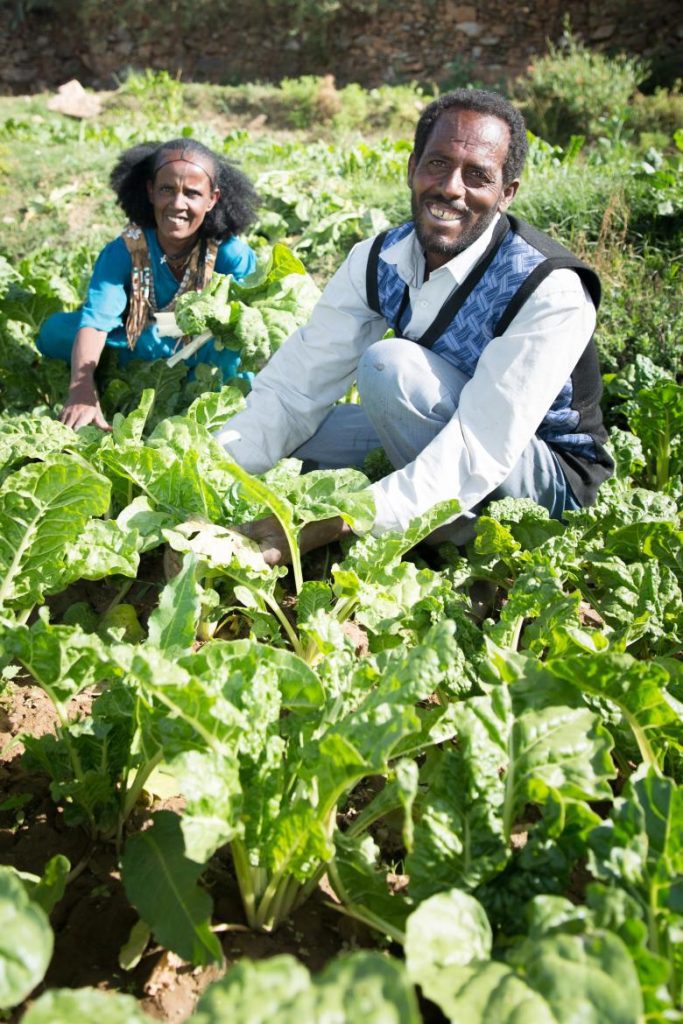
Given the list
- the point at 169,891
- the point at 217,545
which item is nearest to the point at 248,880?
the point at 169,891

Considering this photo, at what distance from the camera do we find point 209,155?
13.1 ft

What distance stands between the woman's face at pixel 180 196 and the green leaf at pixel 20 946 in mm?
3087

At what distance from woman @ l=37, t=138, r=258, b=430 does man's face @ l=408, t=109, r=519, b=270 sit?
1.36 metres

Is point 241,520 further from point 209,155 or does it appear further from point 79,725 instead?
point 209,155

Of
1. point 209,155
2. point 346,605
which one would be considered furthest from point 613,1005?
point 209,155

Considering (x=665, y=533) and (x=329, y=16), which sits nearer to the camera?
(x=665, y=533)

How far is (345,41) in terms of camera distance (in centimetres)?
1590

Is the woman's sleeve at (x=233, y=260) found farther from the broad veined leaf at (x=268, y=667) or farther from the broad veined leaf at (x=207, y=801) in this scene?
the broad veined leaf at (x=207, y=801)

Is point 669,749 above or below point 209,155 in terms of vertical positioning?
below

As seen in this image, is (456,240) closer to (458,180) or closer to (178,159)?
(458,180)

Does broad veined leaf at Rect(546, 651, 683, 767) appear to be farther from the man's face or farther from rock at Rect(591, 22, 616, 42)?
rock at Rect(591, 22, 616, 42)

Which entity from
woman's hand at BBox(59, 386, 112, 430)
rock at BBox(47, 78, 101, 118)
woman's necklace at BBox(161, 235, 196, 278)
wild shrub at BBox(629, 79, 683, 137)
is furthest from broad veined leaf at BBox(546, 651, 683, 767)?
rock at BBox(47, 78, 101, 118)

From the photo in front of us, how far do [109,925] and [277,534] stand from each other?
114 centimetres

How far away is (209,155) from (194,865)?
3.19m
